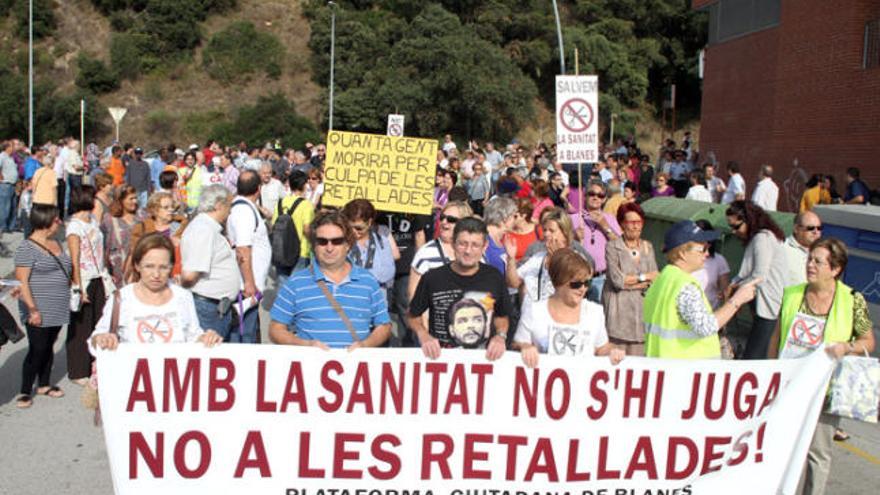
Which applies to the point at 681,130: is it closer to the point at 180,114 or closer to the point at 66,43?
the point at 180,114

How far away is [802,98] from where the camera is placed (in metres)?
20.7

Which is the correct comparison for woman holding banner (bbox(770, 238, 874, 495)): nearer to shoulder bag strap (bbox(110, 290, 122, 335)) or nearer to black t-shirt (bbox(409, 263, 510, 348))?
black t-shirt (bbox(409, 263, 510, 348))

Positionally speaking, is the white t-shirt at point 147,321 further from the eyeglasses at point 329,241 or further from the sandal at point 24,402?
the sandal at point 24,402

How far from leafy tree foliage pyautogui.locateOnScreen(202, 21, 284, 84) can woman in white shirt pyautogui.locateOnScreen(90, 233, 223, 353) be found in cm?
5417

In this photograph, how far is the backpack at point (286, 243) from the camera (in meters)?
8.64

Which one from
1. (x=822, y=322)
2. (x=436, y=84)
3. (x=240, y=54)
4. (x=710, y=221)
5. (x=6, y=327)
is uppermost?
(x=240, y=54)

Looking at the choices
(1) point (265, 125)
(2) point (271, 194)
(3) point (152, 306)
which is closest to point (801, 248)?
(3) point (152, 306)

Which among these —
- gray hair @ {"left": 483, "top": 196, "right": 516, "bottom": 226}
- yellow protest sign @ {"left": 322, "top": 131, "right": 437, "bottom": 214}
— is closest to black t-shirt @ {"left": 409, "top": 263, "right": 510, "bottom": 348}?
gray hair @ {"left": 483, "top": 196, "right": 516, "bottom": 226}

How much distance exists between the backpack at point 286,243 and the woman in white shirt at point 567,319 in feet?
13.9

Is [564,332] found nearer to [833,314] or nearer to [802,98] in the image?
[833,314]

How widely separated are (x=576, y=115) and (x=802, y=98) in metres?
12.0

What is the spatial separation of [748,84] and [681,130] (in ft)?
111

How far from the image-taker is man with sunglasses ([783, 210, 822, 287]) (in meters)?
6.79

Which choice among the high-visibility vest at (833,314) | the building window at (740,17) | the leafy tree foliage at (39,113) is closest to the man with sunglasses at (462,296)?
the high-visibility vest at (833,314)
